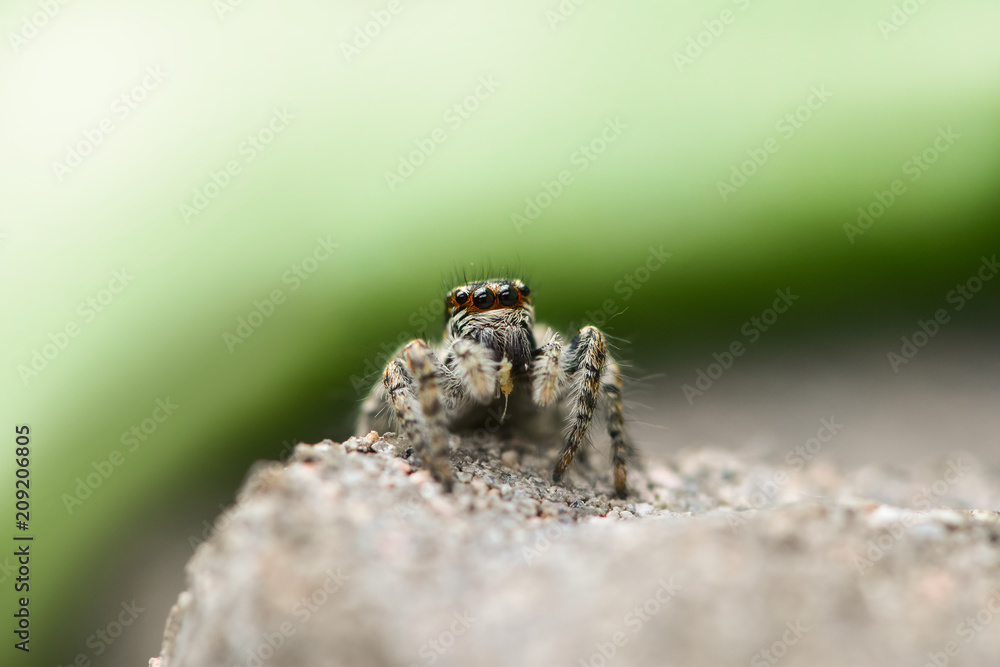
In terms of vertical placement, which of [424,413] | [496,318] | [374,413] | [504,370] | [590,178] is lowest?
[424,413]

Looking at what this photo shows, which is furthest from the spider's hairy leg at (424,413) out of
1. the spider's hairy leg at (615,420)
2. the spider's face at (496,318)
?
the spider's hairy leg at (615,420)

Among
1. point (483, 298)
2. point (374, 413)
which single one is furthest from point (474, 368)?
point (374, 413)

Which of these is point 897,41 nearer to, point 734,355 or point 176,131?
point 734,355

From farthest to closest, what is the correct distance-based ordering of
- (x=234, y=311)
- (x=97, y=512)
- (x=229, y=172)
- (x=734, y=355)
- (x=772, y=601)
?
(x=734, y=355) < (x=229, y=172) < (x=234, y=311) < (x=97, y=512) < (x=772, y=601)

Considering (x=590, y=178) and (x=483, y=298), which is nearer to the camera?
(x=483, y=298)

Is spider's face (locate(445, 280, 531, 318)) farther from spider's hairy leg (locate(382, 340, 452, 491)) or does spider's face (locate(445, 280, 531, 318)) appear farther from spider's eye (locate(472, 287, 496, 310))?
spider's hairy leg (locate(382, 340, 452, 491))

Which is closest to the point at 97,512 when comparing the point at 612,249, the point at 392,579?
the point at 392,579

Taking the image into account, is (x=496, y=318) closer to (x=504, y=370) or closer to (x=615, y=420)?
(x=504, y=370)
